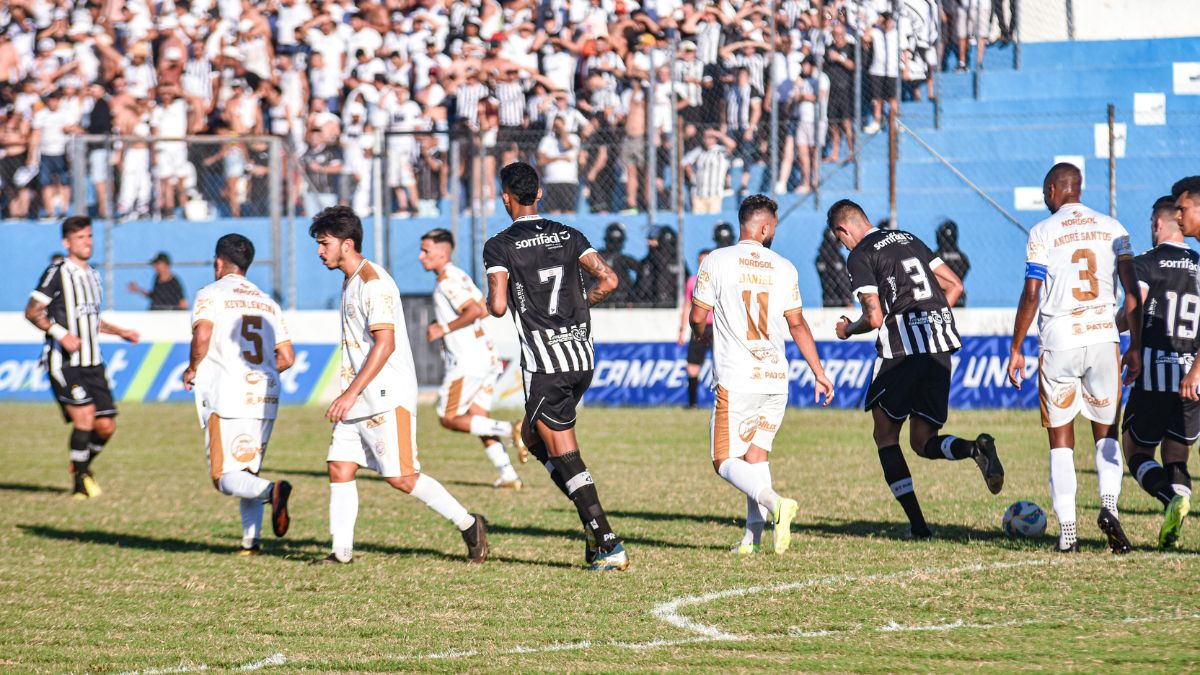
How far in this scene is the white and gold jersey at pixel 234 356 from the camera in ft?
31.1

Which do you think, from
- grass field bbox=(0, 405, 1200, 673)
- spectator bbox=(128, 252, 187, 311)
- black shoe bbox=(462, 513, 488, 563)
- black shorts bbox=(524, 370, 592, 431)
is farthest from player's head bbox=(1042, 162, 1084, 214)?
spectator bbox=(128, 252, 187, 311)

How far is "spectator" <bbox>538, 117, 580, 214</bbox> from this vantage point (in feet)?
71.2

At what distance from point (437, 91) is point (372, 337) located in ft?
54.2

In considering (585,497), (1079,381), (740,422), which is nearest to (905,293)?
(1079,381)

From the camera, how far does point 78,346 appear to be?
1303 cm

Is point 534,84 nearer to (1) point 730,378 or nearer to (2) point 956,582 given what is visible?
Answer: (1) point 730,378

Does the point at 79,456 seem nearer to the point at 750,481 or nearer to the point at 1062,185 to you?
the point at 750,481

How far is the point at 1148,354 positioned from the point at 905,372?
1497 mm

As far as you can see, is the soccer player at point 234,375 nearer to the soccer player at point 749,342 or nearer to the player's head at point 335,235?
the player's head at point 335,235

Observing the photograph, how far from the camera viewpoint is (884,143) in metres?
21.3

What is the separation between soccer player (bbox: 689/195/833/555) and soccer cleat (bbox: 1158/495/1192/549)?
2024 millimetres

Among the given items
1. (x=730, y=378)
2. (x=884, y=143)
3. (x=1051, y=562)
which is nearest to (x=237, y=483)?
(x=730, y=378)

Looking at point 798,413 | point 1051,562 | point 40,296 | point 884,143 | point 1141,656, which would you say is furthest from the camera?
point 884,143

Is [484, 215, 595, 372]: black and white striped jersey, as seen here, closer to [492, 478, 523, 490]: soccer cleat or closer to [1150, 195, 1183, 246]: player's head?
[1150, 195, 1183, 246]: player's head
